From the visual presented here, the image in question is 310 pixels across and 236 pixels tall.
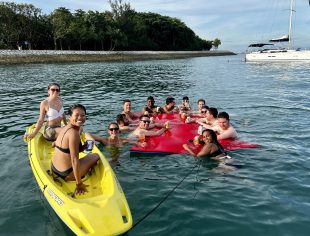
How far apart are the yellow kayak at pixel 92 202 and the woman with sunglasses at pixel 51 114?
1.63 meters

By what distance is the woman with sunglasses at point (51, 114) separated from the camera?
8805 mm

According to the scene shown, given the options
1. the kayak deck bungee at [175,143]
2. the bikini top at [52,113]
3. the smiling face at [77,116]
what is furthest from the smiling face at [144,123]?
the smiling face at [77,116]

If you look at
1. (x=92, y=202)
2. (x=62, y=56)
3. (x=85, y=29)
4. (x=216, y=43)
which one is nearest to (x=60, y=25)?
(x=85, y=29)

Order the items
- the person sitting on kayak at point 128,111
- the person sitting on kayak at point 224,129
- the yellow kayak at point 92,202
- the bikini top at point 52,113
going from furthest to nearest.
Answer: the person sitting on kayak at point 128,111
the person sitting on kayak at point 224,129
the bikini top at point 52,113
the yellow kayak at point 92,202

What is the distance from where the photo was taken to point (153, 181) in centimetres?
811

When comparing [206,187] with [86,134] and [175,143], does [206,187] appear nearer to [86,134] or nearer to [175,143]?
[175,143]

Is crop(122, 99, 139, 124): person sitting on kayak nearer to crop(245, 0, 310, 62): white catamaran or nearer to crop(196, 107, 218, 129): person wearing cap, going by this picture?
crop(196, 107, 218, 129): person wearing cap

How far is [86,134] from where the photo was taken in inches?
399

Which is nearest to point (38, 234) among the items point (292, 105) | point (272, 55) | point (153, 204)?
point (153, 204)

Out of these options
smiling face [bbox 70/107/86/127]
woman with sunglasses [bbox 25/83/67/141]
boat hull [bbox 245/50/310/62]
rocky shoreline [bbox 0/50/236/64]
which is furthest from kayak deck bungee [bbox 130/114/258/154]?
boat hull [bbox 245/50/310/62]

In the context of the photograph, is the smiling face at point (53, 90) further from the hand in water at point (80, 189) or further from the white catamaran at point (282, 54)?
the white catamaran at point (282, 54)

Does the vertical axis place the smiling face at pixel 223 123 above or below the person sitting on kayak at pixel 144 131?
above

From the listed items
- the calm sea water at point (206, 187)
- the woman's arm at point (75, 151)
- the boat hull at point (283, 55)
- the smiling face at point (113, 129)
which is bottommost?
the calm sea water at point (206, 187)

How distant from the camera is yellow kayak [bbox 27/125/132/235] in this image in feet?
17.6
